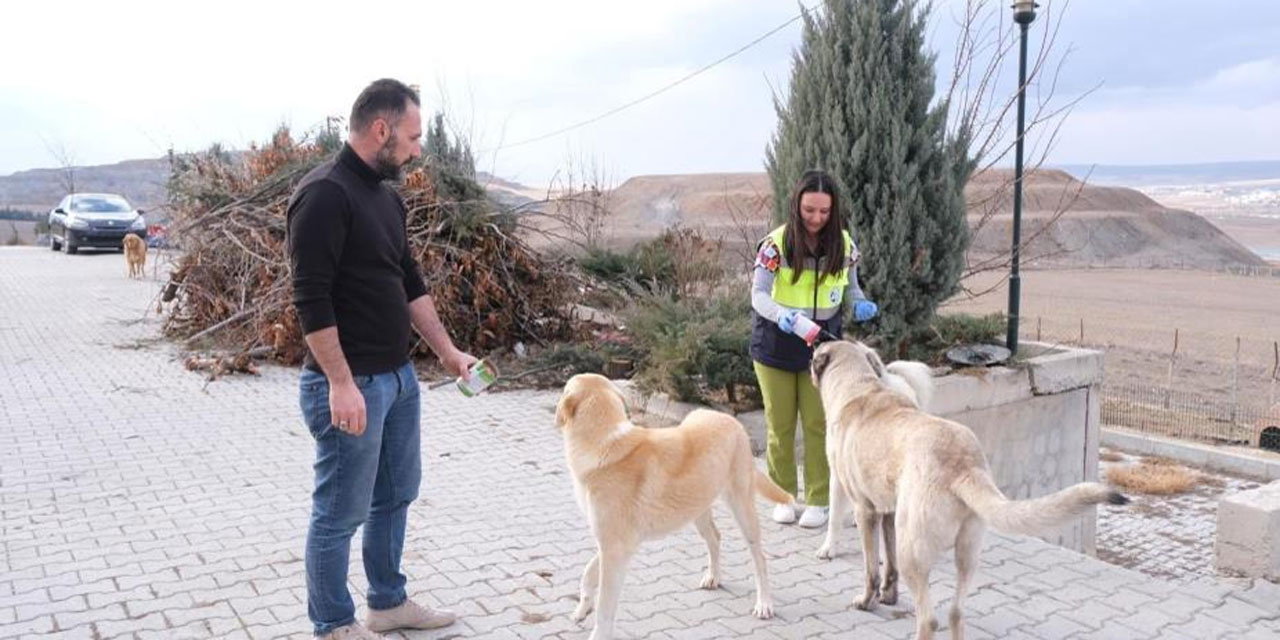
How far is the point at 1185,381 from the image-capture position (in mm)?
19688

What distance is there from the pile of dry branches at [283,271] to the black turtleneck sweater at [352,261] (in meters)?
7.58

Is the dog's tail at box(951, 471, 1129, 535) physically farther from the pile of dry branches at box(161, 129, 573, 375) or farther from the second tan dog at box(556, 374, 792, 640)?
the pile of dry branches at box(161, 129, 573, 375)

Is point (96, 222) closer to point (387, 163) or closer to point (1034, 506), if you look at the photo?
point (387, 163)

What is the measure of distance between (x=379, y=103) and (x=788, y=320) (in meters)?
2.57

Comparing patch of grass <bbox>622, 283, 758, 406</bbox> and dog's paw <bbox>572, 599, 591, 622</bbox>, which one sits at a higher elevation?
patch of grass <bbox>622, 283, 758, 406</bbox>

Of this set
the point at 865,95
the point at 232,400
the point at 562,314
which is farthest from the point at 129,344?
the point at 865,95

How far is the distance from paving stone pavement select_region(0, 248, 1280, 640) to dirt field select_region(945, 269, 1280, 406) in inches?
291

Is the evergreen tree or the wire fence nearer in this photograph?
the evergreen tree

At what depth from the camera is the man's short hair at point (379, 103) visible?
3.44 meters

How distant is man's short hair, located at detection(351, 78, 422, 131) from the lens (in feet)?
11.3

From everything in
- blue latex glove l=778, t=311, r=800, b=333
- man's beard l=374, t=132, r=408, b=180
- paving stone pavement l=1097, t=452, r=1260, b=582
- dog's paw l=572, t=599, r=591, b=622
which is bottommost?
paving stone pavement l=1097, t=452, r=1260, b=582

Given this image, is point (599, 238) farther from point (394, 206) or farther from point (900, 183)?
point (394, 206)

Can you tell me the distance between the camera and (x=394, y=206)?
3709 mm

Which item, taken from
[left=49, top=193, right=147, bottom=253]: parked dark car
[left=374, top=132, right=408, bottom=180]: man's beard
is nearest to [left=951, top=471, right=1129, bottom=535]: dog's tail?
[left=374, top=132, right=408, bottom=180]: man's beard
